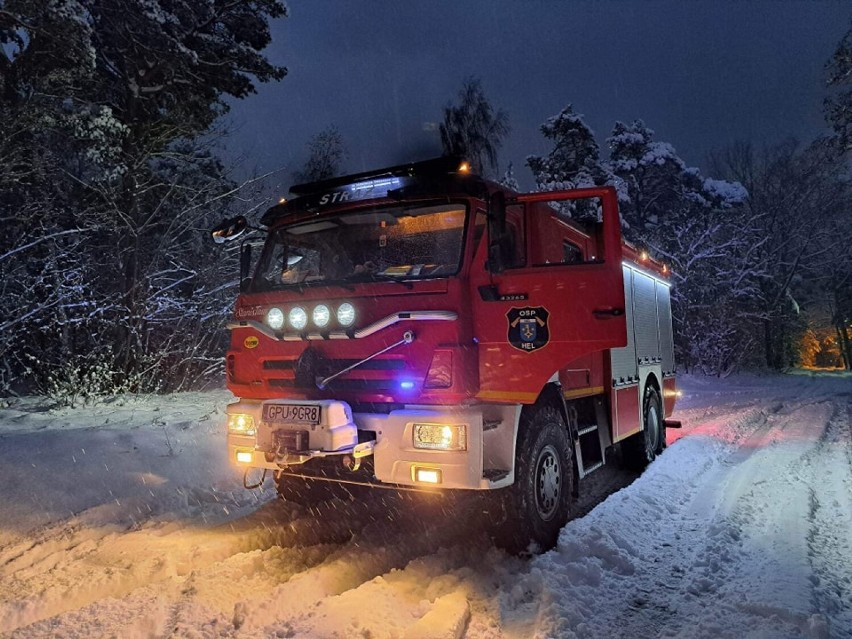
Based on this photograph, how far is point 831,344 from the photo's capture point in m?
70.8

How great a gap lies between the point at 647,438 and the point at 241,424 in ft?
17.1

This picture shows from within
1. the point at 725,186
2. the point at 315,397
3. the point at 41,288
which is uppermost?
the point at 725,186

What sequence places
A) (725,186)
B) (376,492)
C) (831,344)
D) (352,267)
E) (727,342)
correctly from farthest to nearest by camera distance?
(831,344) < (725,186) < (727,342) < (376,492) < (352,267)

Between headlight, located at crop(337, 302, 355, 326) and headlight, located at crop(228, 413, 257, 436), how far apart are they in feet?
3.69

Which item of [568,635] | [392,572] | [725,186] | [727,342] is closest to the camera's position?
[568,635]

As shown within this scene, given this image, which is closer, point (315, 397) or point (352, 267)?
point (315, 397)

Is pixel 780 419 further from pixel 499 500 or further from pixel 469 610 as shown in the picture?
pixel 469 610

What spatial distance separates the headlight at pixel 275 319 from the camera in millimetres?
4887

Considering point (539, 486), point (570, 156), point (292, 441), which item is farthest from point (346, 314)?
point (570, 156)

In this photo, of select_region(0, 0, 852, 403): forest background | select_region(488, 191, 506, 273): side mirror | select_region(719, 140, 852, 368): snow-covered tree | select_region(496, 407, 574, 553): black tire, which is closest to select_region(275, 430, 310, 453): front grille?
select_region(496, 407, 574, 553): black tire

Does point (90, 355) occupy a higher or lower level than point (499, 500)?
higher

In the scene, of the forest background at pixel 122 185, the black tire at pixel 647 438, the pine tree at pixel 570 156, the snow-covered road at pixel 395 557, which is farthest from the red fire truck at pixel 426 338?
the pine tree at pixel 570 156

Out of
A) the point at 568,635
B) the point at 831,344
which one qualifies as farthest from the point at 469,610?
the point at 831,344

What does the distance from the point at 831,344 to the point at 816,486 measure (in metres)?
77.9
